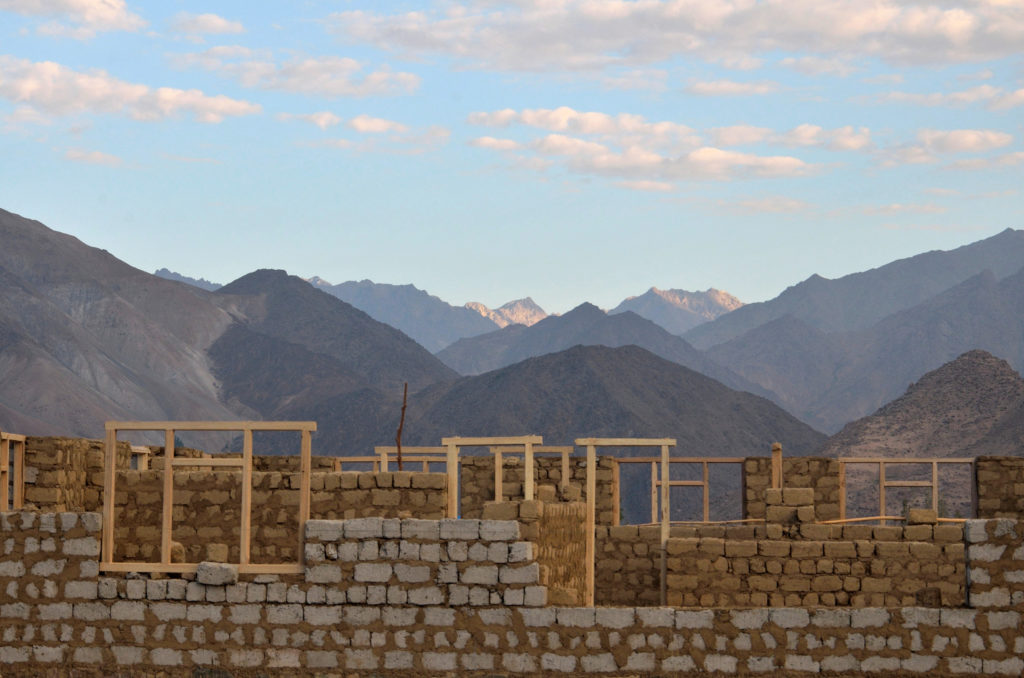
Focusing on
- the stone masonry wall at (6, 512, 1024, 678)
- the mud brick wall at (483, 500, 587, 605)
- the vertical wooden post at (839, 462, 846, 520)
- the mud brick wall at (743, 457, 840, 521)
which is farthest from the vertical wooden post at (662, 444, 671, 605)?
the vertical wooden post at (839, 462, 846, 520)

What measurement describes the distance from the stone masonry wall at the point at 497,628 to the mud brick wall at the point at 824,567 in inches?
112

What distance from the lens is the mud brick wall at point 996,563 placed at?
520 inches

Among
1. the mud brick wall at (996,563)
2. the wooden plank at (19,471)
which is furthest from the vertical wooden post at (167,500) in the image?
the mud brick wall at (996,563)

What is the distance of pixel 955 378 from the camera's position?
76.8 metres

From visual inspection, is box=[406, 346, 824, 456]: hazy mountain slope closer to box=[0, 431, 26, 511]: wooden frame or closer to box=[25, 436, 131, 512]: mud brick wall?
box=[25, 436, 131, 512]: mud brick wall

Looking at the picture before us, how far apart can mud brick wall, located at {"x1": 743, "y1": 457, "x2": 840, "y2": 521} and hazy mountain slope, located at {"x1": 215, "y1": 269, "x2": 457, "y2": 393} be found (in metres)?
103

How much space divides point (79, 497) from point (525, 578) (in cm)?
845

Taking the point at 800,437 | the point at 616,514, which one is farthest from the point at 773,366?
the point at 616,514

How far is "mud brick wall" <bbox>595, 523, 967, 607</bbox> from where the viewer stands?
643 inches

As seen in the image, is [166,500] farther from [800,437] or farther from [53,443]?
[800,437]

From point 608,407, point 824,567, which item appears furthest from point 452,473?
point 608,407

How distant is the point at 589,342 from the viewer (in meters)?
174

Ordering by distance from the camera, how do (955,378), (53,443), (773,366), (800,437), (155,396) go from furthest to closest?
(773,366)
(155,396)
(800,437)
(955,378)
(53,443)

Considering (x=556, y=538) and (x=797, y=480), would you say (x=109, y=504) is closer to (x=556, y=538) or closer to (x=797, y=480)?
(x=556, y=538)
